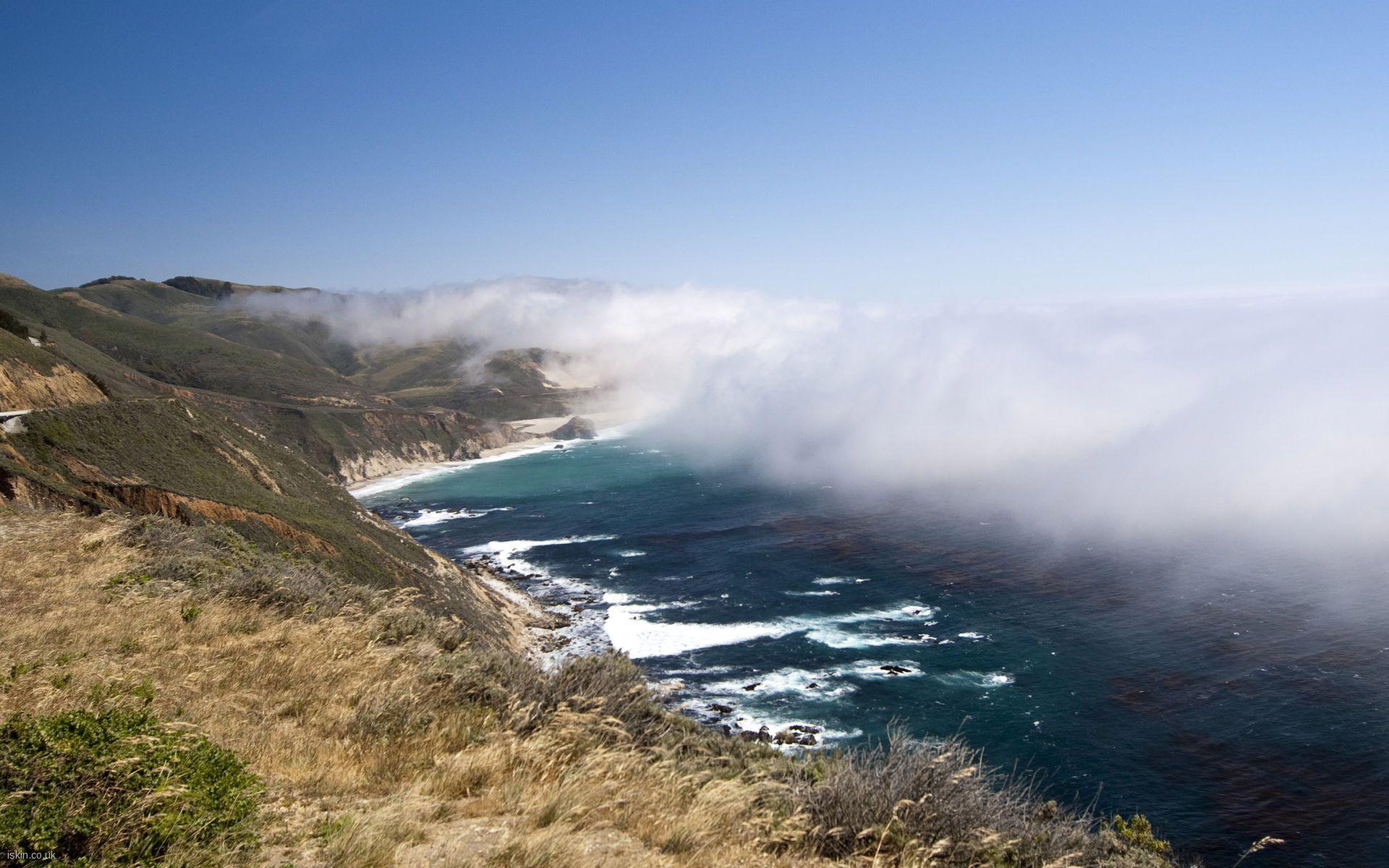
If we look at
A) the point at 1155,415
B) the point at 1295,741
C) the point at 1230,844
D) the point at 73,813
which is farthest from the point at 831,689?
the point at 1155,415

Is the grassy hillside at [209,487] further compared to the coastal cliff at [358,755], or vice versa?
the grassy hillside at [209,487]

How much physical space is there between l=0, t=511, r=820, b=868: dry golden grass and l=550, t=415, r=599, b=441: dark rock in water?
551ft

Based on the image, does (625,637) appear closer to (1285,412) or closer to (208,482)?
(208,482)

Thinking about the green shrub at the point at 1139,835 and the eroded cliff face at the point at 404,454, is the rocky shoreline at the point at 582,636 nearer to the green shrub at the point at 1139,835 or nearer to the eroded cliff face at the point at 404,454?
the green shrub at the point at 1139,835

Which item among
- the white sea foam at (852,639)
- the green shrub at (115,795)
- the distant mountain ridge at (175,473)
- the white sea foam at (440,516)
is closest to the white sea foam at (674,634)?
the white sea foam at (852,639)

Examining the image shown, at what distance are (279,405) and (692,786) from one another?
463ft

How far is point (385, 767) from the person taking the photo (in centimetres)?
757

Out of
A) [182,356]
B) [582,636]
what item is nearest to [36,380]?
[582,636]

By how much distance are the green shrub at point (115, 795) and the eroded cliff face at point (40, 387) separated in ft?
145

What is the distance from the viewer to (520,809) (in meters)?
6.79

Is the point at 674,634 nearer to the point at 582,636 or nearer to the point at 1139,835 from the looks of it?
the point at 582,636

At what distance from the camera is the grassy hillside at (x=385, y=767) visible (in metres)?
5.73

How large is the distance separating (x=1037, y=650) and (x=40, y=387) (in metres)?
62.6

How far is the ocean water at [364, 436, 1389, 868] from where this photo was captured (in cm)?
3133
